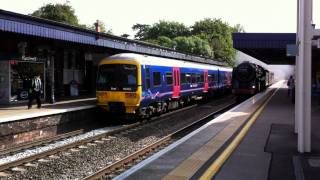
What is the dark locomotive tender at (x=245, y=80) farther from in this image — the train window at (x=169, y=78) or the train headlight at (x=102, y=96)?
the train headlight at (x=102, y=96)

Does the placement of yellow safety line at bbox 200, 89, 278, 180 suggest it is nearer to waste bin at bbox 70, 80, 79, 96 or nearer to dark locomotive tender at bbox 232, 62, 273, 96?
waste bin at bbox 70, 80, 79, 96

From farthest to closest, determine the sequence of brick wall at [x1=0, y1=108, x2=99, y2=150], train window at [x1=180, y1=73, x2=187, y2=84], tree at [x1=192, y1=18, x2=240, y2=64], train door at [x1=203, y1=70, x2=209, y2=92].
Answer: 1. tree at [x1=192, y1=18, x2=240, y2=64]
2. train door at [x1=203, y1=70, x2=209, y2=92]
3. train window at [x1=180, y1=73, x2=187, y2=84]
4. brick wall at [x1=0, y1=108, x2=99, y2=150]

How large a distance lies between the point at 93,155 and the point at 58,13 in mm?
67067

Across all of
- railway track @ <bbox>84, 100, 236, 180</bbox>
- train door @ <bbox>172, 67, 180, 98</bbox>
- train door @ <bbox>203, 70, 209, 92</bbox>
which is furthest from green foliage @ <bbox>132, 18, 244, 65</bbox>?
railway track @ <bbox>84, 100, 236, 180</bbox>

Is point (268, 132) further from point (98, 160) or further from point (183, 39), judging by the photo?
point (183, 39)

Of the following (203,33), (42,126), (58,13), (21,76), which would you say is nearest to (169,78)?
(21,76)

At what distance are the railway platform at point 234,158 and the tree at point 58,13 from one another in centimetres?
6546

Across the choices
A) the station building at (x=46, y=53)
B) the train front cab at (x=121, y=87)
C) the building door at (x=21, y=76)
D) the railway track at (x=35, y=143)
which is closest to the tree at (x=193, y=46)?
the station building at (x=46, y=53)

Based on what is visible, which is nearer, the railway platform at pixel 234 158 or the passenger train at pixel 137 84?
the railway platform at pixel 234 158

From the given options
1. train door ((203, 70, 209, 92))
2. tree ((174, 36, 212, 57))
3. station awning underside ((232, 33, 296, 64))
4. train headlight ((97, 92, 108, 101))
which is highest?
tree ((174, 36, 212, 57))

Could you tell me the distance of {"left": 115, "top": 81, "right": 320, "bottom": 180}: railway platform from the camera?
27.5 feet

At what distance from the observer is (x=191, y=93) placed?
27.9 metres

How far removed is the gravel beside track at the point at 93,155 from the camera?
34.8 ft

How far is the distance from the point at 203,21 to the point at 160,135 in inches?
3797
